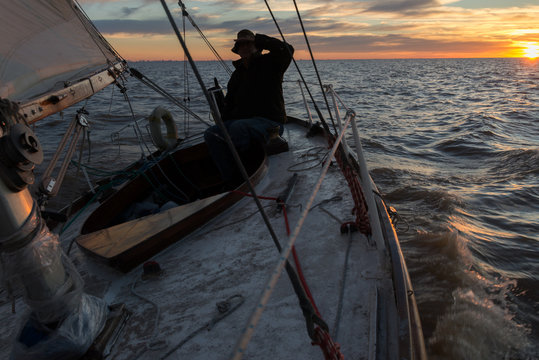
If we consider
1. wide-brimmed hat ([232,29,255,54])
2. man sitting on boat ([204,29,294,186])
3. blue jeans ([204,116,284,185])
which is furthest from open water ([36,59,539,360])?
wide-brimmed hat ([232,29,255,54])

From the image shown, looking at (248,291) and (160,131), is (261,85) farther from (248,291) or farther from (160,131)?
(248,291)

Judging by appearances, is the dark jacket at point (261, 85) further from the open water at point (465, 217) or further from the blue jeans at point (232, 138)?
the open water at point (465, 217)

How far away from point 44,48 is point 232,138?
6.79ft

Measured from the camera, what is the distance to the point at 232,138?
427cm

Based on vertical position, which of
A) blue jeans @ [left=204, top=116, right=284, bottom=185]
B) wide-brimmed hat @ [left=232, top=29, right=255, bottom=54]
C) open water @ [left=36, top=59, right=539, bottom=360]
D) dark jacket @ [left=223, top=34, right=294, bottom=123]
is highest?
wide-brimmed hat @ [left=232, top=29, right=255, bottom=54]

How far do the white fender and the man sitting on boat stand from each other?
1.85 meters

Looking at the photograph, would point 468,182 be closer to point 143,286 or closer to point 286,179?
point 286,179

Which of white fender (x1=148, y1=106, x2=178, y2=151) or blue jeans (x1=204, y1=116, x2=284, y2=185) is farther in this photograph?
white fender (x1=148, y1=106, x2=178, y2=151)

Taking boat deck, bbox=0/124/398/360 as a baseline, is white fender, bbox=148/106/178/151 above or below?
above

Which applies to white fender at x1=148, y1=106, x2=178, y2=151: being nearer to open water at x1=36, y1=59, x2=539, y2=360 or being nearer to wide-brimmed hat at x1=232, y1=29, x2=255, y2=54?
open water at x1=36, y1=59, x2=539, y2=360

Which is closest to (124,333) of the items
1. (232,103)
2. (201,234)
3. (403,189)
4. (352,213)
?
(201,234)

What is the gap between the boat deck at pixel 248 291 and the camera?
1800 mm

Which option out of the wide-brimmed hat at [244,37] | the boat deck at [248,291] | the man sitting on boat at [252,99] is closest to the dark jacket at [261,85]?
the man sitting on boat at [252,99]

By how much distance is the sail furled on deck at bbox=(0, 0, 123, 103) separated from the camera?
231 cm
